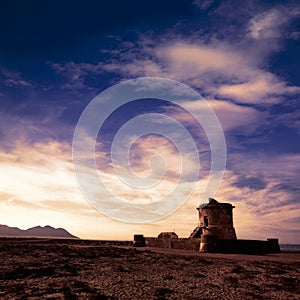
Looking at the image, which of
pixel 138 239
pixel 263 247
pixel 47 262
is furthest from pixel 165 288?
pixel 138 239

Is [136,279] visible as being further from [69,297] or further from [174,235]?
[174,235]

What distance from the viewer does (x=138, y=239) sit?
36.3 metres

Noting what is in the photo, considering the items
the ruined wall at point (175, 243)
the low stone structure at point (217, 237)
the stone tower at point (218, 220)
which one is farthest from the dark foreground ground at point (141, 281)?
the stone tower at point (218, 220)

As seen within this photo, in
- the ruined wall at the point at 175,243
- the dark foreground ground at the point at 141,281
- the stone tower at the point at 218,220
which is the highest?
the stone tower at the point at 218,220

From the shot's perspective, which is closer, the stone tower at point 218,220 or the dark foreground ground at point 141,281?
the dark foreground ground at point 141,281

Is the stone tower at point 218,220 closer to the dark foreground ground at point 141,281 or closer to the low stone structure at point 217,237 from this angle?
the low stone structure at point 217,237

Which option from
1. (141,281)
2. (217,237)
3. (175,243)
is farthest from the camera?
(175,243)

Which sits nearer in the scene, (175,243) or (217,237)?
(217,237)

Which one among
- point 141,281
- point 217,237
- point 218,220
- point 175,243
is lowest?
point 141,281

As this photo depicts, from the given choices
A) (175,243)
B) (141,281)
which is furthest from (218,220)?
(141,281)

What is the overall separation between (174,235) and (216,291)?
2841 centimetres

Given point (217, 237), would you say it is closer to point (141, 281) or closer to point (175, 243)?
point (175, 243)

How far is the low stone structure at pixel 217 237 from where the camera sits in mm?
28156

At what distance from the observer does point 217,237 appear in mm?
30172
